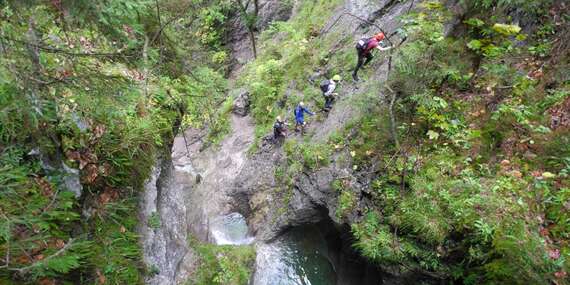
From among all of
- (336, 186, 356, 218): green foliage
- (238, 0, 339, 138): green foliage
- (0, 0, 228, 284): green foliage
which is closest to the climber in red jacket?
(238, 0, 339, 138): green foliage

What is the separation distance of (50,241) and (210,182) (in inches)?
400

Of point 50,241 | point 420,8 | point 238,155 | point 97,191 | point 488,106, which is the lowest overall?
point 238,155

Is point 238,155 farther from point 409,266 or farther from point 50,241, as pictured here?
point 50,241

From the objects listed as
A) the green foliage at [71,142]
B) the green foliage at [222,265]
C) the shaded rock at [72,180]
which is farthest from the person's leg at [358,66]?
the shaded rock at [72,180]

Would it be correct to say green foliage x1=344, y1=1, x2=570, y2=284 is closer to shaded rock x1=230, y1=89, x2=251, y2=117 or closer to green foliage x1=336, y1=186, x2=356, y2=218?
green foliage x1=336, y1=186, x2=356, y2=218

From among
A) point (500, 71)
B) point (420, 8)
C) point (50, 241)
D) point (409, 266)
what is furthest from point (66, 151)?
point (420, 8)

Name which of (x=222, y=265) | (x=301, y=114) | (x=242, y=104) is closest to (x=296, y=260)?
(x=222, y=265)

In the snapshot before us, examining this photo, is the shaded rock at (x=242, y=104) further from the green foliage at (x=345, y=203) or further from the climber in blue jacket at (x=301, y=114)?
the green foliage at (x=345, y=203)

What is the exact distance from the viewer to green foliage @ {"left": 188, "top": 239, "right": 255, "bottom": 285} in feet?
29.3

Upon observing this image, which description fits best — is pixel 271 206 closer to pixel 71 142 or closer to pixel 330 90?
pixel 330 90

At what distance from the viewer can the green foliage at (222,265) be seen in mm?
8938

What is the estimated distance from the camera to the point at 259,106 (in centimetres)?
1647

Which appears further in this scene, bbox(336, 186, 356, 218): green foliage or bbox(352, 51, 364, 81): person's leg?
bbox(352, 51, 364, 81): person's leg

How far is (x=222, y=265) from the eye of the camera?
30.4 feet
